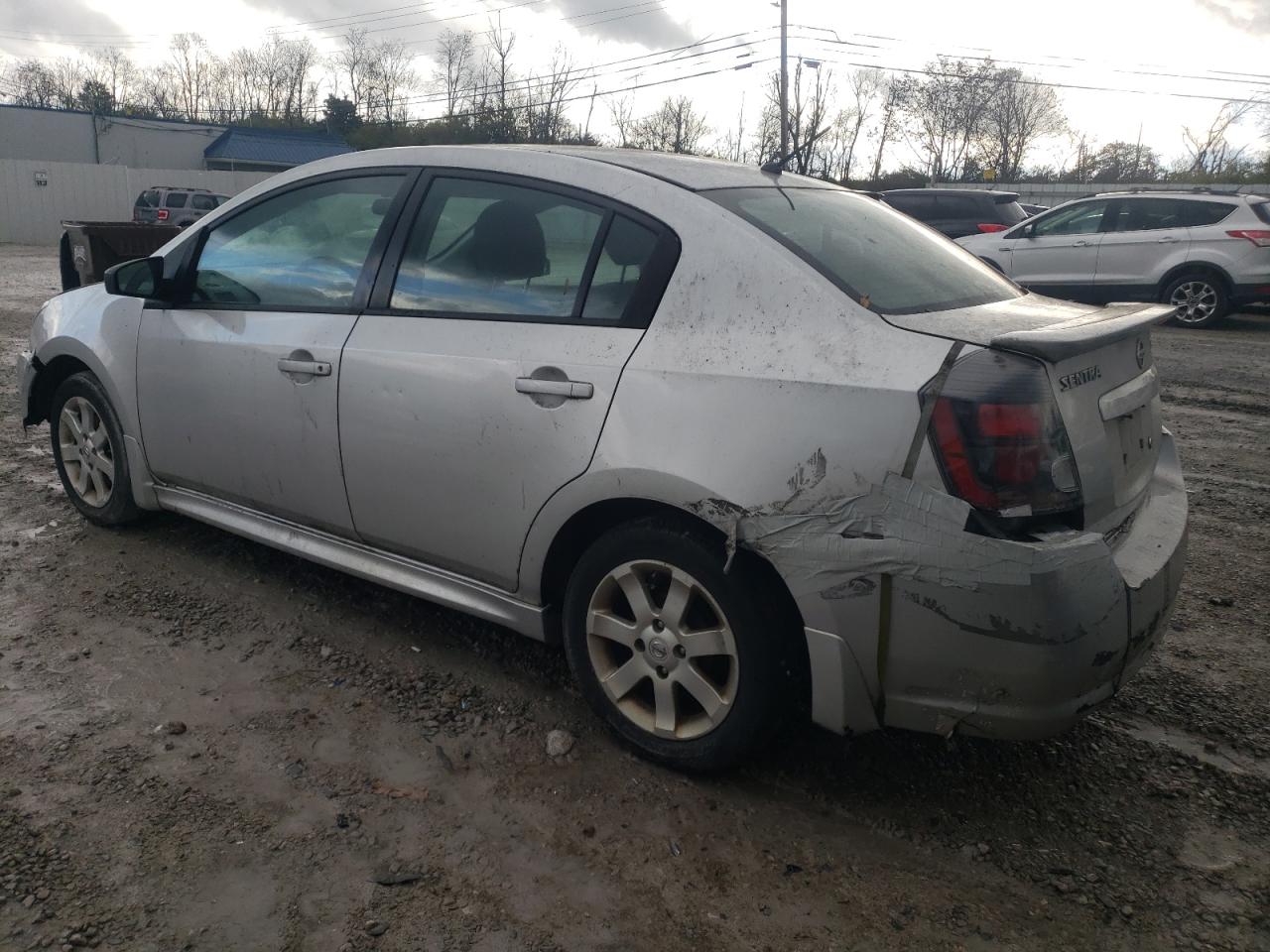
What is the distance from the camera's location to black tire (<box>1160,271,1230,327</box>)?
496 inches

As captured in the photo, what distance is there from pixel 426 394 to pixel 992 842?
206cm

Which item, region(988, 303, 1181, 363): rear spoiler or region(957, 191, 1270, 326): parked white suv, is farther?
region(957, 191, 1270, 326): parked white suv

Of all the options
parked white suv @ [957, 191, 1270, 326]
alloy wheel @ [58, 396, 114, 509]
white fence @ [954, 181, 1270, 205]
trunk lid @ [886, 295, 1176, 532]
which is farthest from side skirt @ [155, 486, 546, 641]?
white fence @ [954, 181, 1270, 205]

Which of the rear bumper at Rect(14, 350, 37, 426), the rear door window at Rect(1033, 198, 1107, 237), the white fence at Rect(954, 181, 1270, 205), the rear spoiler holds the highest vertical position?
the white fence at Rect(954, 181, 1270, 205)

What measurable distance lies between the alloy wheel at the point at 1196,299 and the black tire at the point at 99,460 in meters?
12.5

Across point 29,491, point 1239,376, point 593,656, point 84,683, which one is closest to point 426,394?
point 593,656

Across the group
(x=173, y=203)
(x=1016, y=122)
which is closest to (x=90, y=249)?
(x=173, y=203)

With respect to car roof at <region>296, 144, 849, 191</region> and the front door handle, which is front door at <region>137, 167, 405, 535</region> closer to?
the front door handle

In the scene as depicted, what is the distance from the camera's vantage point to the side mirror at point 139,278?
13.3 feet

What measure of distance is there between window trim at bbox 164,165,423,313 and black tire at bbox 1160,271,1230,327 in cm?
1199

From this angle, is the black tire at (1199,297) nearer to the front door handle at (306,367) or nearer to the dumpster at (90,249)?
the dumpster at (90,249)

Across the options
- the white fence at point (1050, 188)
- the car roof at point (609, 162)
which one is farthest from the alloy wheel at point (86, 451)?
the white fence at point (1050, 188)

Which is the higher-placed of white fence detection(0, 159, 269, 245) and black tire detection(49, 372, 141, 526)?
white fence detection(0, 159, 269, 245)

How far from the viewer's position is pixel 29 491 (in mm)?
5223
